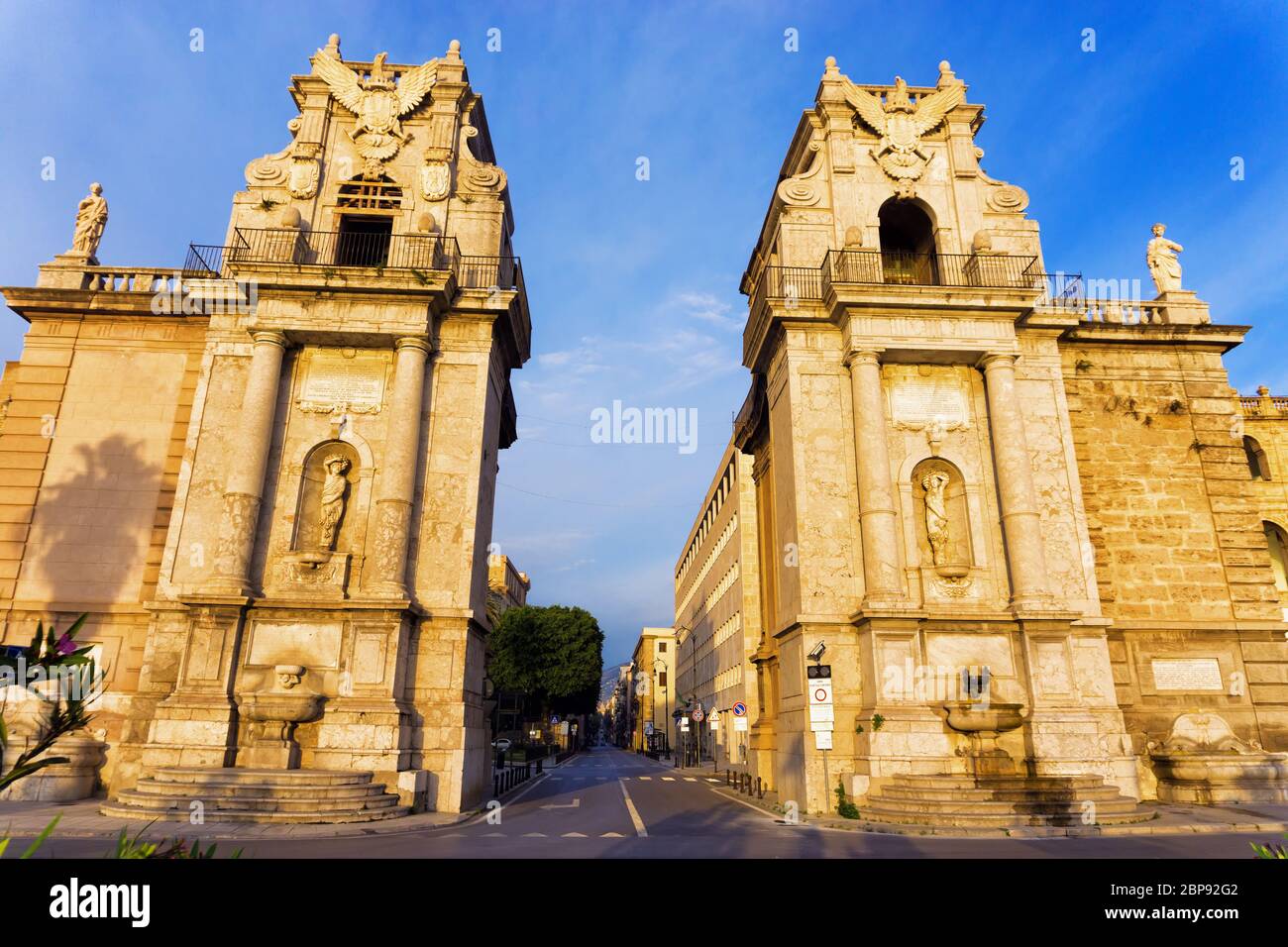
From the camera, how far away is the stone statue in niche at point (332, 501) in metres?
18.8

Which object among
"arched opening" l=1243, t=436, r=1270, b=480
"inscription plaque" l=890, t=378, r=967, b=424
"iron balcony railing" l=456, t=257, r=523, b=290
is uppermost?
"iron balcony railing" l=456, t=257, r=523, b=290

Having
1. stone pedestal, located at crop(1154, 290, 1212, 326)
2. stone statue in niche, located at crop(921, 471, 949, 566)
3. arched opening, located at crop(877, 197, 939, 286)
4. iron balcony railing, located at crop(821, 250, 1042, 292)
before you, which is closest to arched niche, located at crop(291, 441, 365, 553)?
iron balcony railing, located at crop(821, 250, 1042, 292)

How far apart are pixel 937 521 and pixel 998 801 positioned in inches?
272

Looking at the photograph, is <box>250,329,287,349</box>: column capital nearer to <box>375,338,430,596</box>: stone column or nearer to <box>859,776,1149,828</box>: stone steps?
<box>375,338,430,596</box>: stone column

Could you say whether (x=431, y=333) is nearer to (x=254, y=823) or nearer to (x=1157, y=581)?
(x=254, y=823)

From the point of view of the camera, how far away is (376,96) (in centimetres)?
2312

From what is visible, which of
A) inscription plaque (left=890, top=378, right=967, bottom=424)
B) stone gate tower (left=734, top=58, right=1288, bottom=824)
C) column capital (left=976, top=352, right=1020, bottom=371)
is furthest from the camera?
inscription plaque (left=890, top=378, right=967, bottom=424)

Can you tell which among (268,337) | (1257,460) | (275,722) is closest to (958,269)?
(268,337)

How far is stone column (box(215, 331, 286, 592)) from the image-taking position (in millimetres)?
17719

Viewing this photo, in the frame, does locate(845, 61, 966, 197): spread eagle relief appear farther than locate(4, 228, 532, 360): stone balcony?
Yes

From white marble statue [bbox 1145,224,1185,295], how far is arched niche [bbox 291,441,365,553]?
26.1m

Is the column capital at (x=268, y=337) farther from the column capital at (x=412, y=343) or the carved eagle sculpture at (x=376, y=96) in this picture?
the carved eagle sculpture at (x=376, y=96)

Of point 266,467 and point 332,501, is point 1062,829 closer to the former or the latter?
point 332,501

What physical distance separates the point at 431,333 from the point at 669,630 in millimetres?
95444
